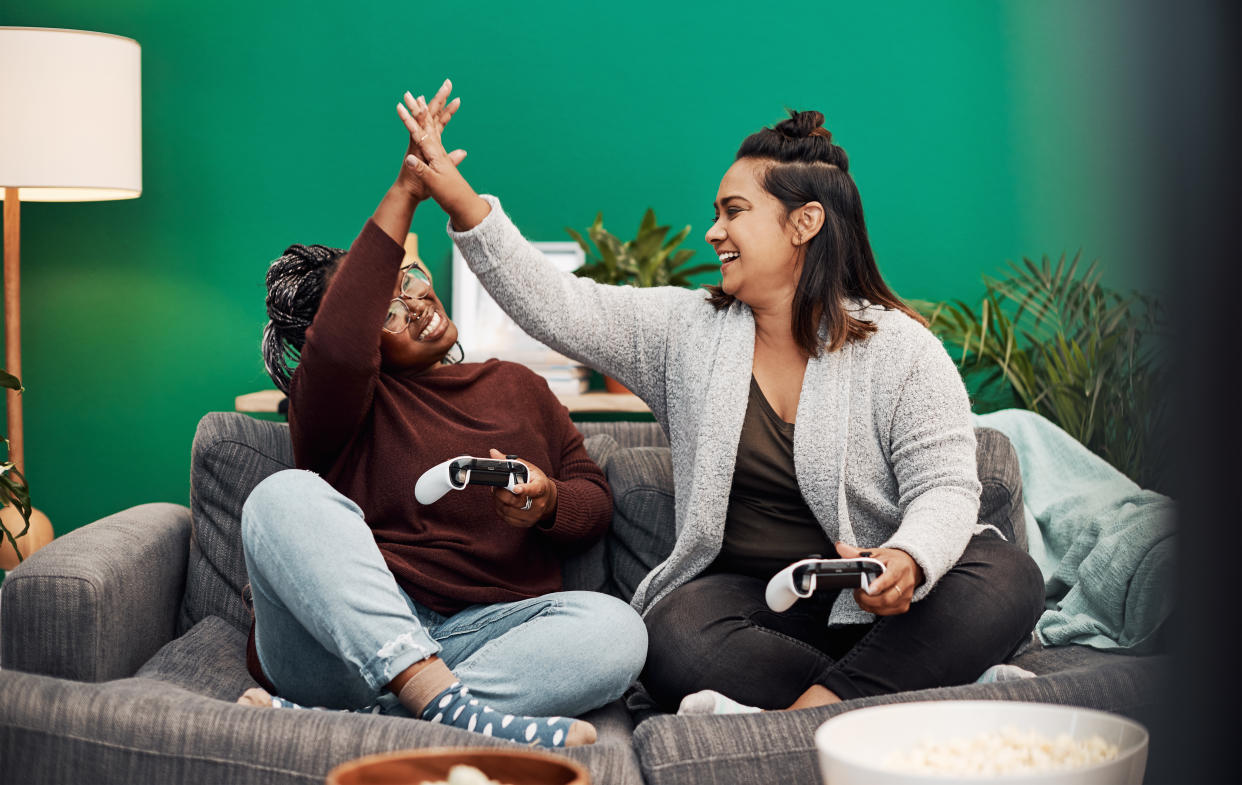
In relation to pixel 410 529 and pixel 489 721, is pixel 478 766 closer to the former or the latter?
pixel 489 721

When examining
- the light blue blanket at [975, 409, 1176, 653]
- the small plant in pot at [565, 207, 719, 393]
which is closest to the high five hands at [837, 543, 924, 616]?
the light blue blanket at [975, 409, 1176, 653]

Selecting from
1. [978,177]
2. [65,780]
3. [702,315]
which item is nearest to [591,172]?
[978,177]

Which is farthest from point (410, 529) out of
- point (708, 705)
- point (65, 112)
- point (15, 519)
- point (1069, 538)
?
point (65, 112)

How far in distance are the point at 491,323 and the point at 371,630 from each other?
1303 mm

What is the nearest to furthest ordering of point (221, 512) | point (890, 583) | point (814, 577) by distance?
point (814, 577) → point (890, 583) → point (221, 512)

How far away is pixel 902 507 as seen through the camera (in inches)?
A: 58.3

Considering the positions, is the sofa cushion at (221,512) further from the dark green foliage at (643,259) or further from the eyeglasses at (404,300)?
the dark green foliage at (643,259)

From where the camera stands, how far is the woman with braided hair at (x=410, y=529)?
1272 millimetres

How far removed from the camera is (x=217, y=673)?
1.47 meters

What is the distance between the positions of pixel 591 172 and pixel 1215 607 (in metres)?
2.51

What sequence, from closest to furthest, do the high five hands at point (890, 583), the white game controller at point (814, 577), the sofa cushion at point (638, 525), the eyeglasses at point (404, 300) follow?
the white game controller at point (814, 577)
the high five hands at point (890, 583)
the eyeglasses at point (404, 300)
the sofa cushion at point (638, 525)

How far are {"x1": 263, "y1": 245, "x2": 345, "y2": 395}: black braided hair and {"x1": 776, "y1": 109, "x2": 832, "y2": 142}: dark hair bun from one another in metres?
0.68

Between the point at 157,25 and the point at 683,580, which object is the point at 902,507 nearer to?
the point at 683,580

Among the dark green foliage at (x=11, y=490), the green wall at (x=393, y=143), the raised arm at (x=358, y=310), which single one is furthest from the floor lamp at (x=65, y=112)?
the raised arm at (x=358, y=310)
